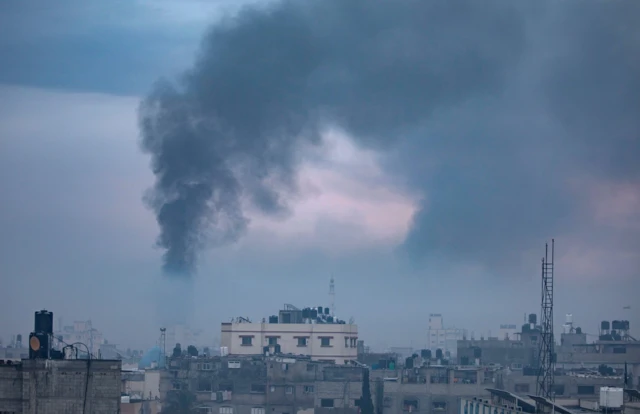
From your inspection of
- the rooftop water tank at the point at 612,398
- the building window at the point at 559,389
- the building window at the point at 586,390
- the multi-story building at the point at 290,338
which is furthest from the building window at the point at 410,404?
the rooftop water tank at the point at 612,398

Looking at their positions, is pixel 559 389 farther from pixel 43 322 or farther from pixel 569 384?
pixel 43 322

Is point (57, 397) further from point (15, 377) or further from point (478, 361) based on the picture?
point (478, 361)

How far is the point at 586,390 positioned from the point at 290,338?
95.1 ft

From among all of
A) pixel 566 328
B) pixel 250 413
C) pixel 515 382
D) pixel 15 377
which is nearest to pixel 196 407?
pixel 250 413

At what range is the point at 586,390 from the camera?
74.8 meters

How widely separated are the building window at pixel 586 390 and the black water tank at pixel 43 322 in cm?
4802

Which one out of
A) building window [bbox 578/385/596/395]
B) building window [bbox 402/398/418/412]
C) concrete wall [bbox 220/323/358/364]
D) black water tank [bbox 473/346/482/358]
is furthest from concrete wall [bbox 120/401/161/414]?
black water tank [bbox 473/346/482/358]

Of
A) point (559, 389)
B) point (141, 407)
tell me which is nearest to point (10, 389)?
point (141, 407)

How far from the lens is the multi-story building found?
9556 centimetres

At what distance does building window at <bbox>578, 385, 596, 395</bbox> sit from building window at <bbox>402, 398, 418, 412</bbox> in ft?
32.4

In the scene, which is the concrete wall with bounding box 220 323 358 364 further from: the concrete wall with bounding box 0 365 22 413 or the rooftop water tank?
the concrete wall with bounding box 0 365 22 413

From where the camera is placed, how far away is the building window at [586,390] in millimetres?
74375

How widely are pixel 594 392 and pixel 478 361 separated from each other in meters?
22.5

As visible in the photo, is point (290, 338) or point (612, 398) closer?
point (612, 398)
